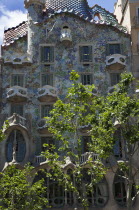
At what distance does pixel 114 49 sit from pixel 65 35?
178 inches

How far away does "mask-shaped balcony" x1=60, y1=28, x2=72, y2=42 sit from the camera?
2978 centimetres

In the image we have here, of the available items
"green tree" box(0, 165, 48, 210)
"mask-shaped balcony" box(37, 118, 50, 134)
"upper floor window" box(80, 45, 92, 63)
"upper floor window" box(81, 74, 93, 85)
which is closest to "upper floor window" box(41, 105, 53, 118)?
"mask-shaped balcony" box(37, 118, 50, 134)

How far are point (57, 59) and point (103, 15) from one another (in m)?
7.07

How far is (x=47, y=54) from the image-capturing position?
30.1 metres

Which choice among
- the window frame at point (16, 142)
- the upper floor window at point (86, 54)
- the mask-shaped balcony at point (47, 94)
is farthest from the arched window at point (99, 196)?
the upper floor window at point (86, 54)

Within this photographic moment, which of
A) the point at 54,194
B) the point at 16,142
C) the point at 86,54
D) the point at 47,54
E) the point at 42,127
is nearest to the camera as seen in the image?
the point at 54,194

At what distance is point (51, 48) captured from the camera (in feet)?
A: 99.6

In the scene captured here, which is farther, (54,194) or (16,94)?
(16,94)

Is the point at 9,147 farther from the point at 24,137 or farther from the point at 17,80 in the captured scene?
the point at 17,80

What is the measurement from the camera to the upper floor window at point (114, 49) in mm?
30312

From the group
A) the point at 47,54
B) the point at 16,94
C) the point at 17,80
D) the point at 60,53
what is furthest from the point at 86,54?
the point at 16,94

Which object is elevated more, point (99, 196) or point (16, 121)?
point (16, 121)

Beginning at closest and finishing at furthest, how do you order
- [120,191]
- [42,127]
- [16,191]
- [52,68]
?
[16,191], [120,191], [42,127], [52,68]

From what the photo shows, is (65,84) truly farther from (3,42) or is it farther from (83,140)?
(3,42)
